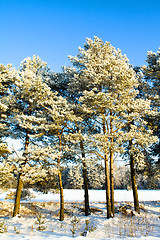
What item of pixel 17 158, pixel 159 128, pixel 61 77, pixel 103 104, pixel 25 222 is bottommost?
pixel 25 222

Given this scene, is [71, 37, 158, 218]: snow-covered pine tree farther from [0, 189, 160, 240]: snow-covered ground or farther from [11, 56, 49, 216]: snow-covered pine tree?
[11, 56, 49, 216]: snow-covered pine tree

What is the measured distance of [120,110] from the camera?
11492 mm

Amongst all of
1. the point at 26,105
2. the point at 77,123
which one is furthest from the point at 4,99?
the point at 77,123

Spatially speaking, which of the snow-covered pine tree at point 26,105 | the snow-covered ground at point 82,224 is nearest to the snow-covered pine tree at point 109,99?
the snow-covered ground at point 82,224

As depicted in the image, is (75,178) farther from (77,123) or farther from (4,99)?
(4,99)

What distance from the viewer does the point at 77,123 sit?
43.2ft

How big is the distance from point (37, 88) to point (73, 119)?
10.2ft

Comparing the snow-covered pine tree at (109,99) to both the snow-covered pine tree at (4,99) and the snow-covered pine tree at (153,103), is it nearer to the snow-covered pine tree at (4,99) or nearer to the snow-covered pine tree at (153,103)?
the snow-covered pine tree at (153,103)

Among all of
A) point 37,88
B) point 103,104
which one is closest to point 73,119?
point 103,104

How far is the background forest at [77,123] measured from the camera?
11.1 m

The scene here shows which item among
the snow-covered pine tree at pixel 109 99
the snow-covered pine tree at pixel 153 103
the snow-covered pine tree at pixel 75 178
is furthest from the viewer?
the snow-covered pine tree at pixel 75 178

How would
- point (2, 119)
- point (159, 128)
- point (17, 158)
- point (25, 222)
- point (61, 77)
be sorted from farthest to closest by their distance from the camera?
point (61, 77)
point (159, 128)
point (2, 119)
point (17, 158)
point (25, 222)

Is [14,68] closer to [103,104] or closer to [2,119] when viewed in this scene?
[2,119]

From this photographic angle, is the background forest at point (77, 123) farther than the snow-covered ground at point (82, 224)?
Yes
